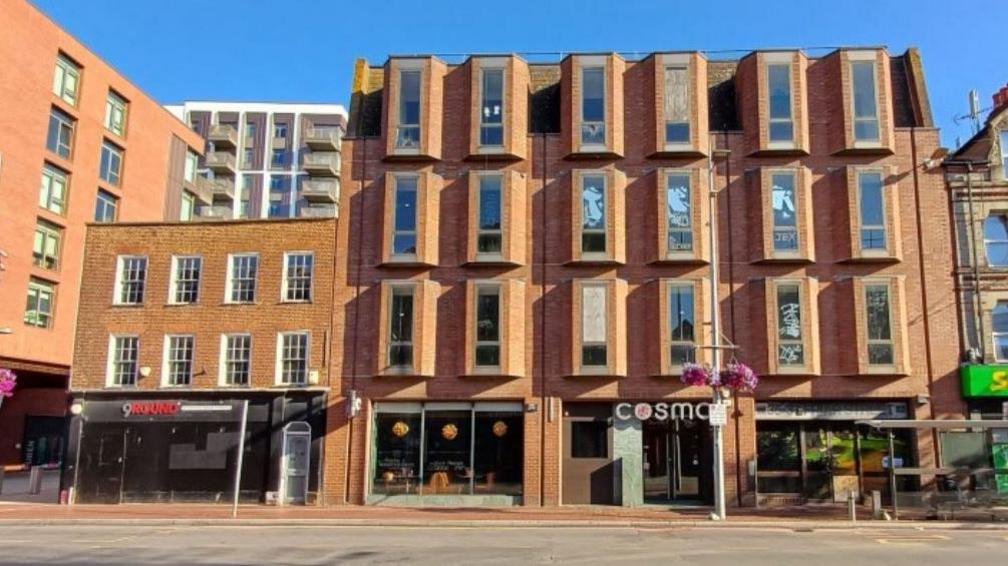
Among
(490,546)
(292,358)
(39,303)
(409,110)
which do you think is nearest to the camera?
(490,546)

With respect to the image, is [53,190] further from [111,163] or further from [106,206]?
[111,163]

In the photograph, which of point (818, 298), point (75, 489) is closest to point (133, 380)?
point (75, 489)

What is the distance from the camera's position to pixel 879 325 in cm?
2473

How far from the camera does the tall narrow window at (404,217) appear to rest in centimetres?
2630

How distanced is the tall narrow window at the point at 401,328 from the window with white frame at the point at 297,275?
299 centimetres

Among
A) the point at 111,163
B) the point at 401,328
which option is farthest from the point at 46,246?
the point at 401,328

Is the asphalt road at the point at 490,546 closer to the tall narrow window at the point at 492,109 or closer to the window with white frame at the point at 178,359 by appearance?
the window with white frame at the point at 178,359

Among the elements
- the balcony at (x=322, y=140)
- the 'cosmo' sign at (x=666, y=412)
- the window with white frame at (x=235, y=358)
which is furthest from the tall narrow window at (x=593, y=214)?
the balcony at (x=322, y=140)

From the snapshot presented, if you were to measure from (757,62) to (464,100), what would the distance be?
373 inches

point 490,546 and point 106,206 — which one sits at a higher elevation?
point 106,206

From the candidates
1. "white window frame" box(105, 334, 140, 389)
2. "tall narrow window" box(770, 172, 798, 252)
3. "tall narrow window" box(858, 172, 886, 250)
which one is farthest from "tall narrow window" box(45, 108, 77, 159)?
"tall narrow window" box(858, 172, 886, 250)

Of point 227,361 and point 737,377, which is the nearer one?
point 737,377

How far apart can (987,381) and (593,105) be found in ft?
47.0

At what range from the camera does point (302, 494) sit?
25141mm
